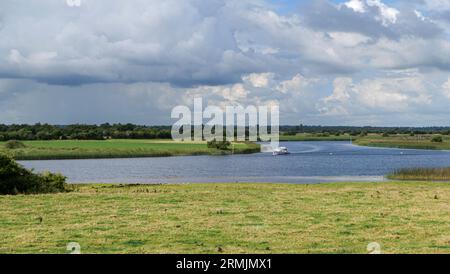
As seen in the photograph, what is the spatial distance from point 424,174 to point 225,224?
5222cm

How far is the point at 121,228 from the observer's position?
18078mm

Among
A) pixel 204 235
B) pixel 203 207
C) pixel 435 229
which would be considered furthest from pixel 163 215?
pixel 435 229

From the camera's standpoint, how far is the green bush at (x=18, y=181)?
3431 cm

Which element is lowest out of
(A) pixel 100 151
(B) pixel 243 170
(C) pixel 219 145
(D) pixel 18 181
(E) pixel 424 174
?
(B) pixel 243 170

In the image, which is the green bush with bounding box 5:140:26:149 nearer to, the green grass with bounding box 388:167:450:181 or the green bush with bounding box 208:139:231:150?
the green bush with bounding box 208:139:231:150

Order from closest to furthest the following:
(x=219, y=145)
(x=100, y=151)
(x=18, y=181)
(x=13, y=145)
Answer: (x=18, y=181), (x=100, y=151), (x=13, y=145), (x=219, y=145)

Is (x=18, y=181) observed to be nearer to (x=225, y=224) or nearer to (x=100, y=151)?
(x=225, y=224)

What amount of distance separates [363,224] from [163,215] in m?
7.67

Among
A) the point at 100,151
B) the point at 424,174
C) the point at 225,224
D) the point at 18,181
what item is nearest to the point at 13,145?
the point at 100,151

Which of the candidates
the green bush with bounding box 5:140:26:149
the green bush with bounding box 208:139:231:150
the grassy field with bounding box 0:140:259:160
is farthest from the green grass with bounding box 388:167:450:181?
the green bush with bounding box 5:140:26:149

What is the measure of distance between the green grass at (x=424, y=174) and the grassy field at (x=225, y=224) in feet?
124

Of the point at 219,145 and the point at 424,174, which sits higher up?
the point at 219,145

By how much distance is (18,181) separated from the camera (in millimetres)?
35188
